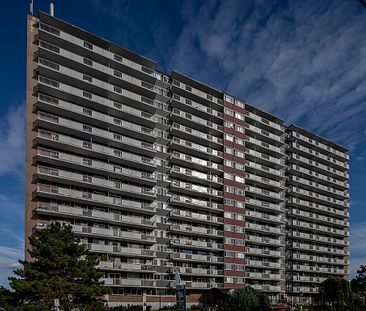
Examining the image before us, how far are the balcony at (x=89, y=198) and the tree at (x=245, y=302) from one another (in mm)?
20494

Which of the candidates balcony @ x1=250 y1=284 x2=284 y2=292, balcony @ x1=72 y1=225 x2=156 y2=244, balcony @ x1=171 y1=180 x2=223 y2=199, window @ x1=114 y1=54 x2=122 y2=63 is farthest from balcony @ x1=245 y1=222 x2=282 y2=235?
window @ x1=114 y1=54 x2=122 y2=63

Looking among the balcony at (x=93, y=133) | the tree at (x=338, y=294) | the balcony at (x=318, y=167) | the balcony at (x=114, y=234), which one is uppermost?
the balcony at (x=318, y=167)

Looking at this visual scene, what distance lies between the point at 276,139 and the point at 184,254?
43385mm

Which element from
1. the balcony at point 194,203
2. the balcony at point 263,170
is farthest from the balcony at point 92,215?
the balcony at point 263,170

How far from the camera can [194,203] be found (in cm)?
9569

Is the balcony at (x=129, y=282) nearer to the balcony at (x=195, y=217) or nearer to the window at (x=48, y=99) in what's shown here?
the balcony at (x=195, y=217)

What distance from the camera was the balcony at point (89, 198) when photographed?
72312mm

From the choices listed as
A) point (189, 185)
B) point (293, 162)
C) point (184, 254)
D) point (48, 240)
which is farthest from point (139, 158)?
point (293, 162)

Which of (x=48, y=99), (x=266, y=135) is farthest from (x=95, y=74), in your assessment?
(x=266, y=135)

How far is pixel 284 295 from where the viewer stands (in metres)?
115

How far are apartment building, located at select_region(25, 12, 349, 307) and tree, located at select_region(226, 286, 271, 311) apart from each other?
32.5 ft

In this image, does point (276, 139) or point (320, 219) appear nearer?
point (276, 139)

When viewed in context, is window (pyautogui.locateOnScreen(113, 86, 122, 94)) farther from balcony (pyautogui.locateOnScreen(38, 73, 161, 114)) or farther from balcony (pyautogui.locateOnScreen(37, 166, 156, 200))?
balcony (pyautogui.locateOnScreen(37, 166, 156, 200))

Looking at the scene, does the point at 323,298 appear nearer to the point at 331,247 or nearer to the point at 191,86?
the point at 331,247
